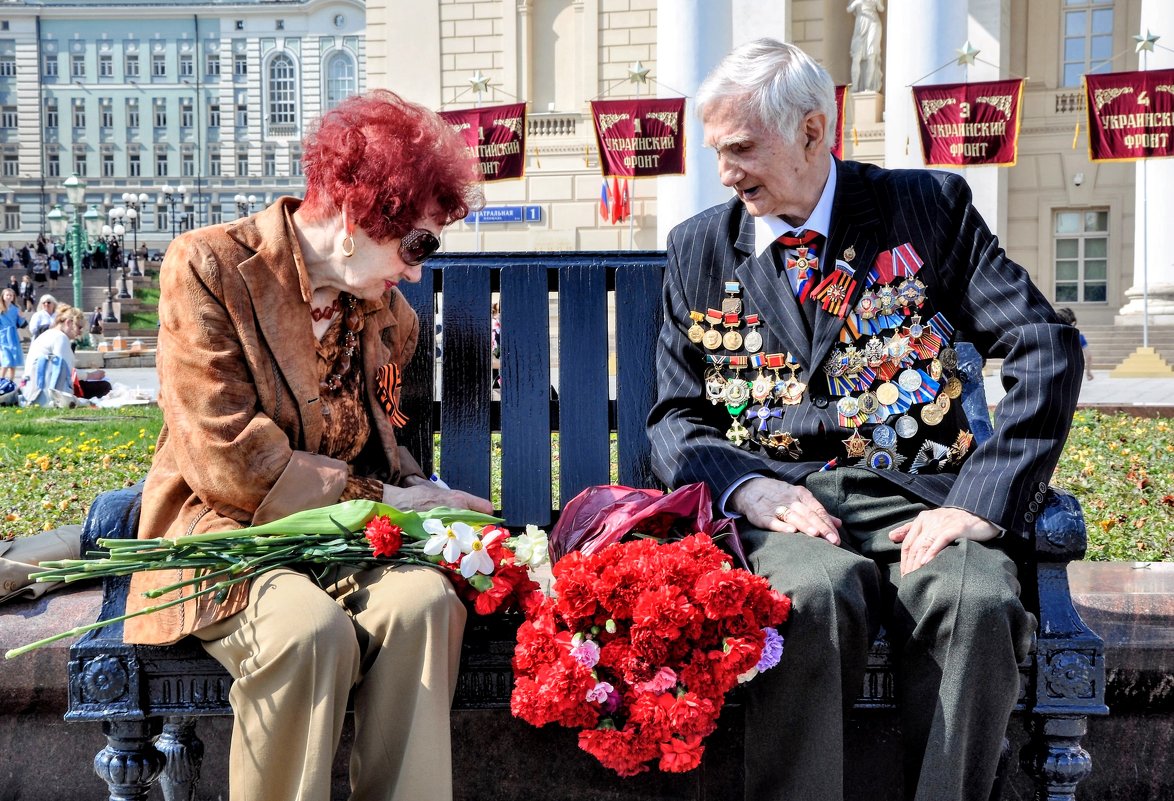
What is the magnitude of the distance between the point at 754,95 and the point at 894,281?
0.54 metres

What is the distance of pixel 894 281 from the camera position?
9.12 ft

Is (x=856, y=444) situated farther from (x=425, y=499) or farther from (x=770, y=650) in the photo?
(x=425, y=499)

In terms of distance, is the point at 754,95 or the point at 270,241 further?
the point at 754,95

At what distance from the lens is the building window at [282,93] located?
3002 inches

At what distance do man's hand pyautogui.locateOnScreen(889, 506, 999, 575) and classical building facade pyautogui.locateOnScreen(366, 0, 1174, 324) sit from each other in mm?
20153

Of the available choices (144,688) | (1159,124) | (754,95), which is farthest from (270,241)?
(1159,124)

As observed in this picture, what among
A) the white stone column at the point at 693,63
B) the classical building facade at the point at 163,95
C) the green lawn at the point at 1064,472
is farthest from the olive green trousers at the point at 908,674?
the classical building facade at the point at 163,95

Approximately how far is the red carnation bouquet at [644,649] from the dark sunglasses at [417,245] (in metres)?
0.79

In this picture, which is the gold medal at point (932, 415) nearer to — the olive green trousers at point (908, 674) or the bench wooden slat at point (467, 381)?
the olive green trousers at point (908, 674)

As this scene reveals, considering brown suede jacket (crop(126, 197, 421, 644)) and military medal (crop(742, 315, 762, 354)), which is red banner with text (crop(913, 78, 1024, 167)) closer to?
military medal (crop(742, 315, 762, 354))

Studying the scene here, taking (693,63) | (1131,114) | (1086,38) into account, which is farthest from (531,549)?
(1086,38)

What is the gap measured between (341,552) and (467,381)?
89 cm

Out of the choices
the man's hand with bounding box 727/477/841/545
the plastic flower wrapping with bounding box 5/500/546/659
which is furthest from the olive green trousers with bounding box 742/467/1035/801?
the plastic flower wrapping with bounding box 5/500/546/659

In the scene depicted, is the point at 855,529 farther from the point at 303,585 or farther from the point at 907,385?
the point at 303,585
